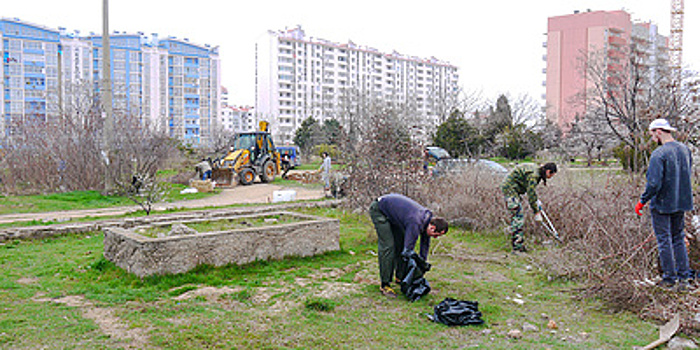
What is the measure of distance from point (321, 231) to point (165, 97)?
79.4 meters

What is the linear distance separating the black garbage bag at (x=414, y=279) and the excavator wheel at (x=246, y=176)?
15.9 meters

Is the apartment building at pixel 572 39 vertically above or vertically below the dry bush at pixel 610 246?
above

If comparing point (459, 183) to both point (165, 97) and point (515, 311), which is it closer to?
point (515, 311)

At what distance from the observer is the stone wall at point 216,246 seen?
6.05 meters

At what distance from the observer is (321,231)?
7676mm

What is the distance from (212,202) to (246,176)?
5153 mm

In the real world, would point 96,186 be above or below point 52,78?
below

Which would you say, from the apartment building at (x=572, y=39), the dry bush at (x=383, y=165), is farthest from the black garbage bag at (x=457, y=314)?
the apartment building at (x=572, y=39)

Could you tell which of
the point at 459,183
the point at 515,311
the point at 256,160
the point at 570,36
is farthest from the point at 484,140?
the point at 570,36

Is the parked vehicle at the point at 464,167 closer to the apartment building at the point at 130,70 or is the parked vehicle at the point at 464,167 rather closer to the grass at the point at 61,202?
the grass at the point at 61,202

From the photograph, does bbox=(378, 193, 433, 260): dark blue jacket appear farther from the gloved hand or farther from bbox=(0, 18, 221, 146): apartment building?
bbox=(0, 18, 221, 146): apartment building

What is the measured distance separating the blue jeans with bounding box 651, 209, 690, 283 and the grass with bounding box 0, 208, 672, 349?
2.27 feet

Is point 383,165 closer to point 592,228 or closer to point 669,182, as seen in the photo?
point 592,228

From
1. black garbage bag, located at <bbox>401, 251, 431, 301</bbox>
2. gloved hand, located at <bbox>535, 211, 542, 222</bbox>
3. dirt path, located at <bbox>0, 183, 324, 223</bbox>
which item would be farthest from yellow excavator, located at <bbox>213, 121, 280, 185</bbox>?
black garbage bag, located at <bbox>401, 251, 431, 301</bbox>
